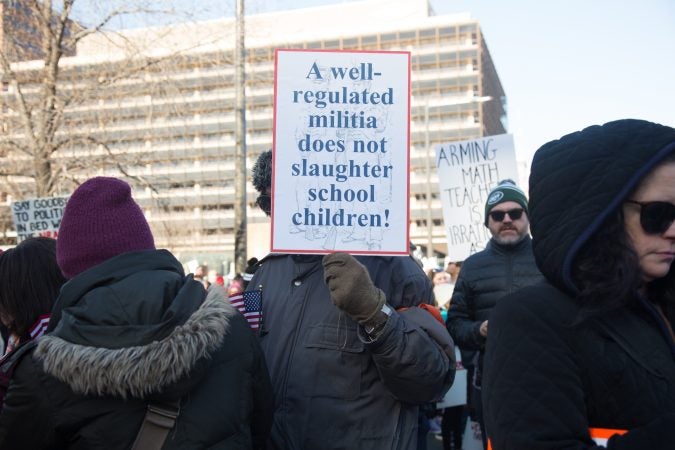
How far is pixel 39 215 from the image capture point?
8914 millimetres

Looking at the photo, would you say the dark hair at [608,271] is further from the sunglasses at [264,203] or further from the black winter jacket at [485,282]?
the black winter jacket at [485,282]

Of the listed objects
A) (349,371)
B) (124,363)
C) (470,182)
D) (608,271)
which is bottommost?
(349,371)

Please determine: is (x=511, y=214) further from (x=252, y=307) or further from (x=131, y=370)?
(x=131, y=370)

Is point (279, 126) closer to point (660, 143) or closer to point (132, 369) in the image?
point (132, 369)

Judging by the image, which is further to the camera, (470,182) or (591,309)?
(470,182)

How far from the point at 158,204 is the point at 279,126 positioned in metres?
10.8

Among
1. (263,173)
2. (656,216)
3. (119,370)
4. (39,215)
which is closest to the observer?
(656,216)

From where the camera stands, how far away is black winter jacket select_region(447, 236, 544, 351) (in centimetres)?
435

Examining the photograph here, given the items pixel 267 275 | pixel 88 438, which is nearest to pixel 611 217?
pixel 88 438

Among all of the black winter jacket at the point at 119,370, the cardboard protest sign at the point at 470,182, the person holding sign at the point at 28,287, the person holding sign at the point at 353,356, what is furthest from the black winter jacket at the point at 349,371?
the cardboard protest sign at the point at 470,182

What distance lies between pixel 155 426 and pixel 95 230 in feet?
2.04

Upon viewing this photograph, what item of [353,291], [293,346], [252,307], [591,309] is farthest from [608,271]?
[252,307]

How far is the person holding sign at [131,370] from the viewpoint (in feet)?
Answer: 5.97

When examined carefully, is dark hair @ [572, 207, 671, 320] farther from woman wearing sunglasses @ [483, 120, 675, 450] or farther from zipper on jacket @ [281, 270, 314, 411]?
zipper on jacket @ [281, 270, 314, 411]
